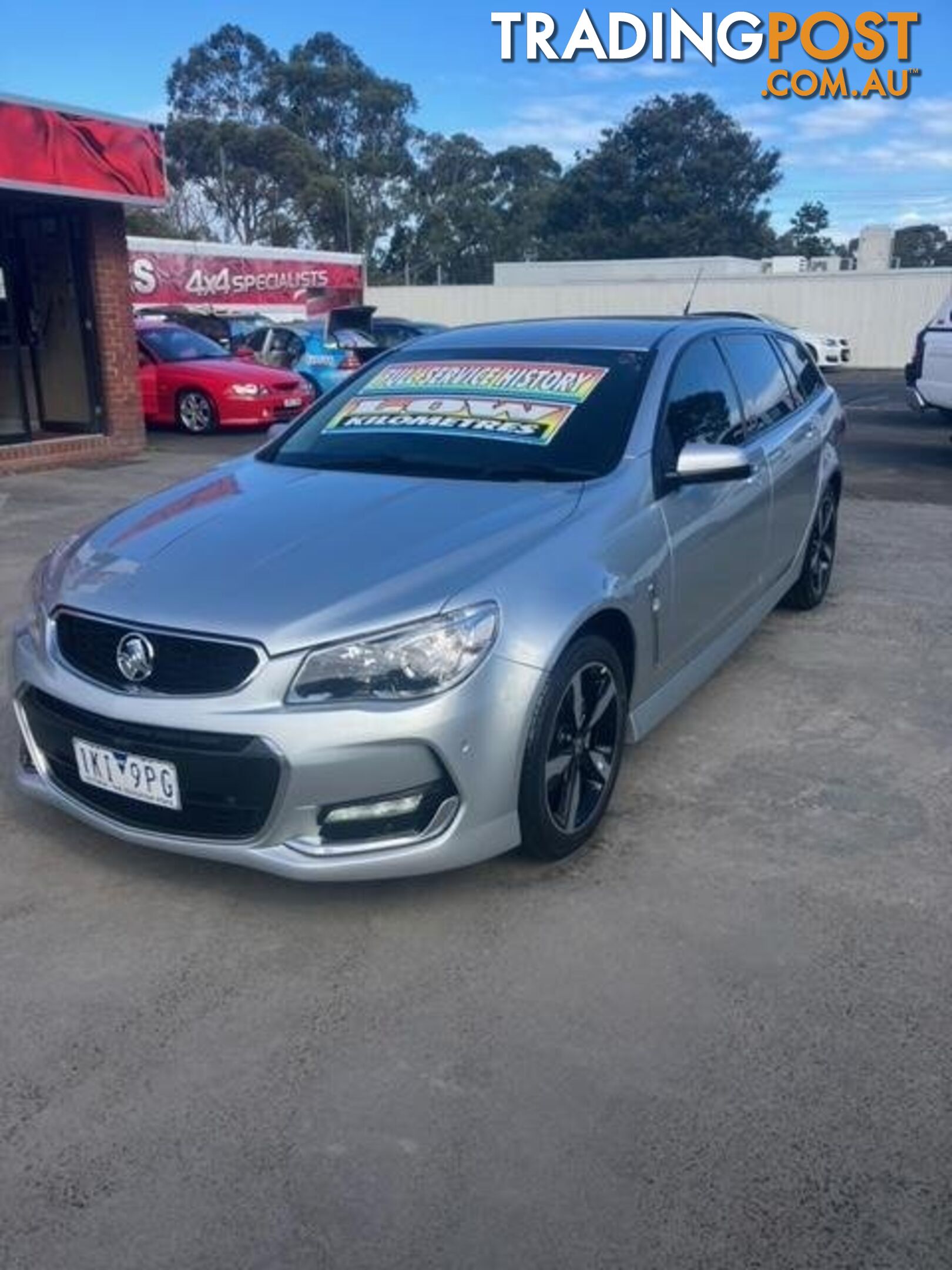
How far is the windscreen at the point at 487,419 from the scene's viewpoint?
3973 millimetres

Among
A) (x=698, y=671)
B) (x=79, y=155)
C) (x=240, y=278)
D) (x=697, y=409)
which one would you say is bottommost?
(x=698, y=671)

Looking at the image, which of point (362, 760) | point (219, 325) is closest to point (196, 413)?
point (219, 325)

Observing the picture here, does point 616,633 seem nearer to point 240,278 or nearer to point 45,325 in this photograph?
point 45,325

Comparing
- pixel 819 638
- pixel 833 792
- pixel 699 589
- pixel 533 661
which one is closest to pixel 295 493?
pixel 533 661

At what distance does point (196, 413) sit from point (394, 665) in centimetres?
1331

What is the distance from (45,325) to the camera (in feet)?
44.1

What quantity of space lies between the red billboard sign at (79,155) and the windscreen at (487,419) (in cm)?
809

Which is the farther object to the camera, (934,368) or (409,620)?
(934,368)

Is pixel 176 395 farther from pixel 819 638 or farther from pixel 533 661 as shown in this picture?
pixel 533 661

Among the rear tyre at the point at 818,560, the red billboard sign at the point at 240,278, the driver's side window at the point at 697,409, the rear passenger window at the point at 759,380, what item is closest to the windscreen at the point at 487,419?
the driver's side window at the point at 697,409

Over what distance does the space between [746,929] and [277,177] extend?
6783 centimetres

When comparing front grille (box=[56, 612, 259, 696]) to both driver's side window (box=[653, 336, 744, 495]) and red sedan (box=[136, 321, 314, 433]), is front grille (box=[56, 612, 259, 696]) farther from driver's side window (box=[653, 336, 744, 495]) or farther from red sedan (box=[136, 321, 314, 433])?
red sedan (box=[136, 321, 314, 433])

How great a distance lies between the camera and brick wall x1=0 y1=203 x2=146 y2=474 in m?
12.5

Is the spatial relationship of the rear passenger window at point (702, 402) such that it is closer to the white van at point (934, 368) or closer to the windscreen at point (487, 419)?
the windscreen at point (487, 419)
